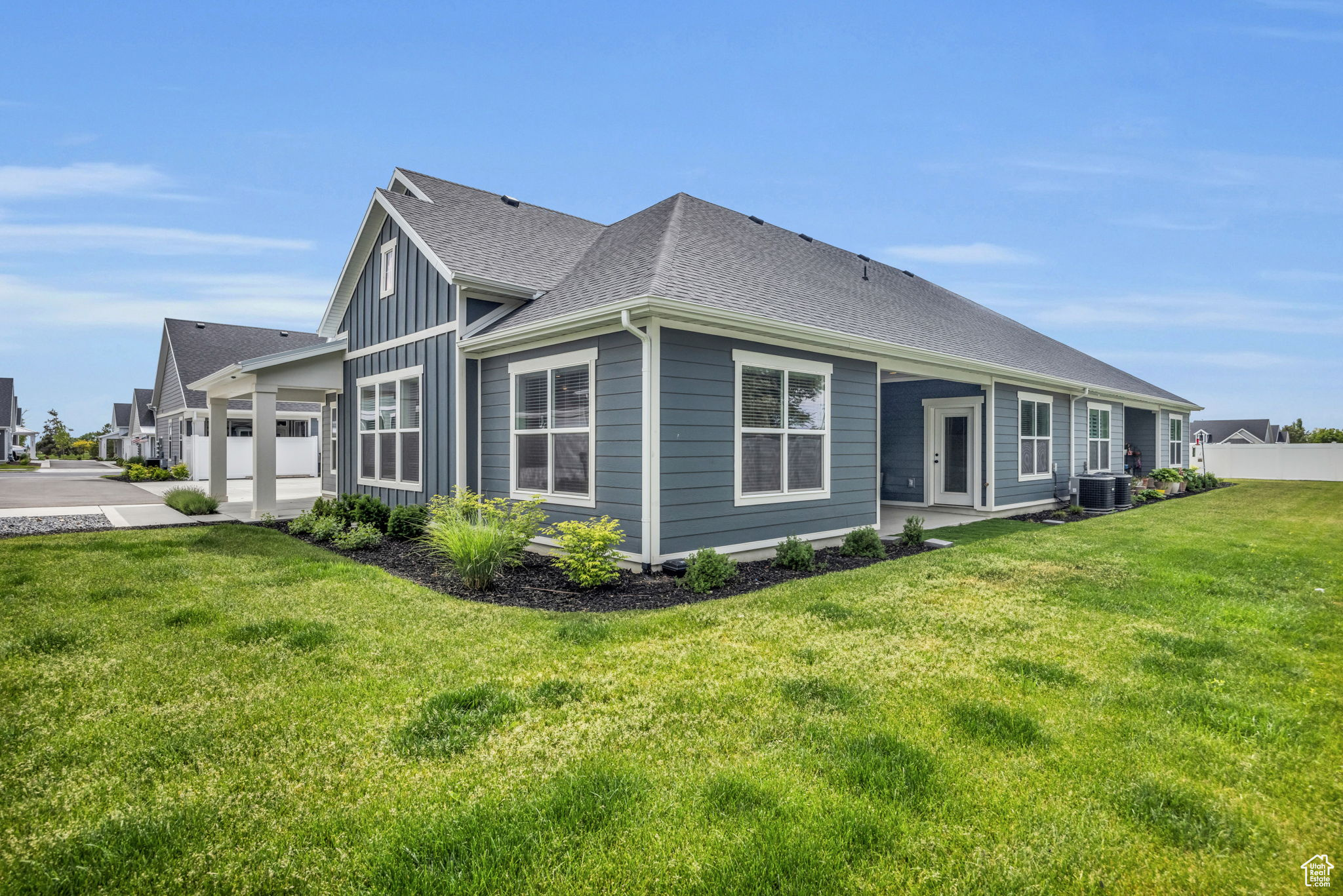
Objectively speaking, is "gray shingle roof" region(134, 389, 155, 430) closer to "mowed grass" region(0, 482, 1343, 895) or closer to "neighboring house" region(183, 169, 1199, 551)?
"neighboring house" region(183, 169, 1199, 551)

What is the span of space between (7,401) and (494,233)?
5608cm

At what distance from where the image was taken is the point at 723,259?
9.16m

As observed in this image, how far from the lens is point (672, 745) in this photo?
9.75 feet

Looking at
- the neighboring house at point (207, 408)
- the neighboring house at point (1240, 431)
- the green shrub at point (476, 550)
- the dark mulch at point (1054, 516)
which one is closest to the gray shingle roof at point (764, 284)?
the green shrub at point (476, 550)

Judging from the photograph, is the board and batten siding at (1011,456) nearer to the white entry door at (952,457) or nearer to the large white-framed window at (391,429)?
the white entry door at (952,457)

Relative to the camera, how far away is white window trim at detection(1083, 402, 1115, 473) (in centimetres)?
1594


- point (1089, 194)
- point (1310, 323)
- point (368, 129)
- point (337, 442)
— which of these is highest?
point (368, 129)

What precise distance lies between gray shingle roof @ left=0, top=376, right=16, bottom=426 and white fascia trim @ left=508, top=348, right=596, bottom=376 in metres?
56.5

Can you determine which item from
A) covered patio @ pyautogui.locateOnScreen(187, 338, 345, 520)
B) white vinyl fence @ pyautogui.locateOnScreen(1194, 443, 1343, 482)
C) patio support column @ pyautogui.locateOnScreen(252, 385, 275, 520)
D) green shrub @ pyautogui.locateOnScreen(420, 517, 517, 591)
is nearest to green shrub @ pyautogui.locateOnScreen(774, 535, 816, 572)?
green shrub @ pyautogui.locateOnScreen(420, 517, 517, 591)

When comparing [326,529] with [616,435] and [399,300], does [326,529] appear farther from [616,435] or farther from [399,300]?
[616,435]

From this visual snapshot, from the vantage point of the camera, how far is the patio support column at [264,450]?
11930 millimetres

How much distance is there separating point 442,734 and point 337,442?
1224cm

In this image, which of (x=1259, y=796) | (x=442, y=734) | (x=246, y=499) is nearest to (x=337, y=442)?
(x=246, y=499)

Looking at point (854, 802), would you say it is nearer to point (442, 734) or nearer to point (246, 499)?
point (442, 734)
